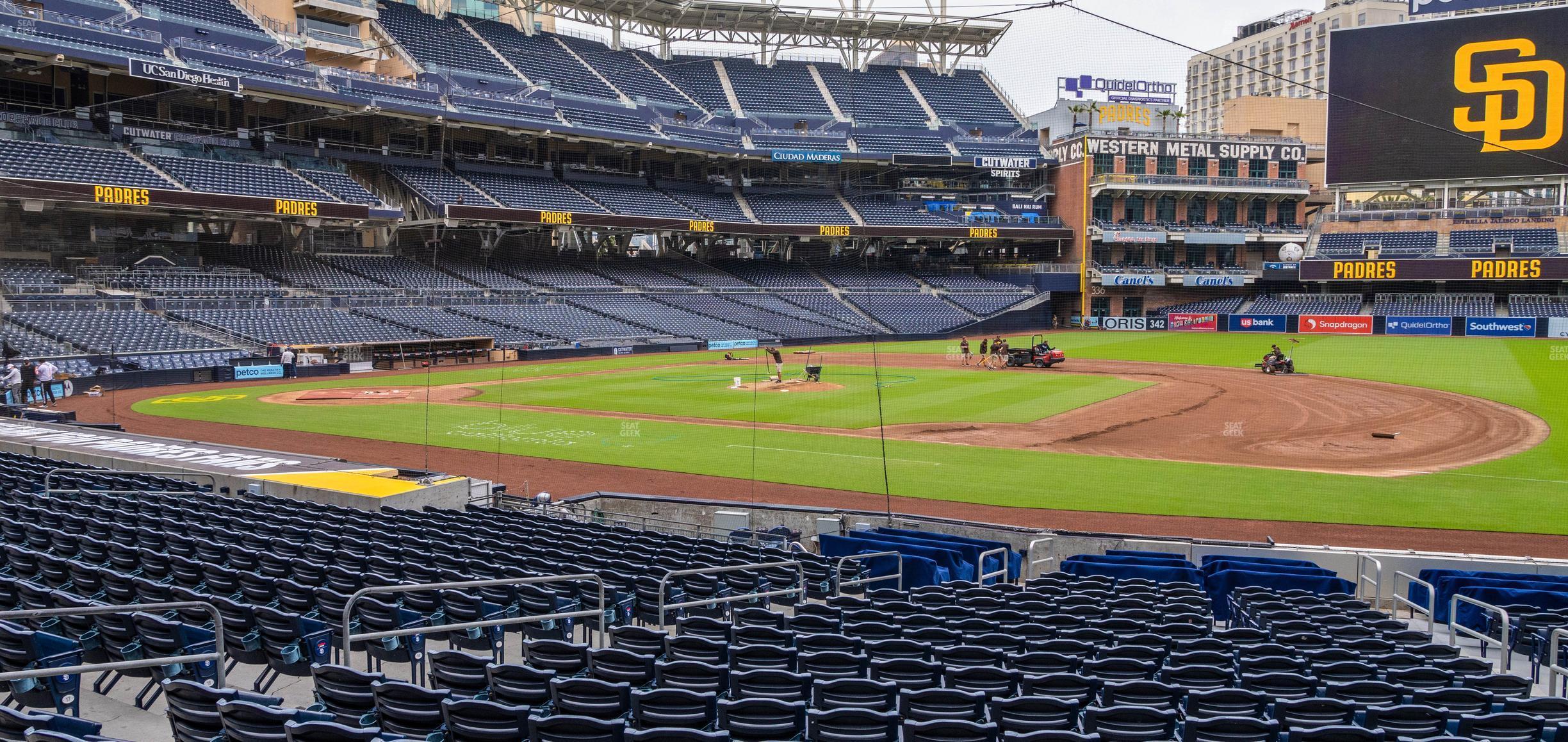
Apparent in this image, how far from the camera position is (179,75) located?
46.3 m

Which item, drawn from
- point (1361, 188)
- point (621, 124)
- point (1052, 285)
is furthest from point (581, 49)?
point (1361, 188)

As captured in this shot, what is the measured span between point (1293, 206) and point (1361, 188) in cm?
1515

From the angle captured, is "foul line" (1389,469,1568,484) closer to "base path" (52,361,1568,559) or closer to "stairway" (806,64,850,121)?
"base path" (52,361,1568,559)

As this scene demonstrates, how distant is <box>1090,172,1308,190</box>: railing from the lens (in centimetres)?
7438

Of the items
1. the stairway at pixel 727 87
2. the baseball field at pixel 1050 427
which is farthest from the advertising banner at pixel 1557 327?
the stairway at pixel 727 87

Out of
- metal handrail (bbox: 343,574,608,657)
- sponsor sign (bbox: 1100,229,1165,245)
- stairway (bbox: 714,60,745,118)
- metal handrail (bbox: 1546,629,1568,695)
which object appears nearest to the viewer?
metal handrail (bbox: 343,574,608,657)

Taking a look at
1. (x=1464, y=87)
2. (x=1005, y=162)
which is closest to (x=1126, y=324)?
(x=1005, y=162)

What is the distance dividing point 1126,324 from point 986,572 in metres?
62.7

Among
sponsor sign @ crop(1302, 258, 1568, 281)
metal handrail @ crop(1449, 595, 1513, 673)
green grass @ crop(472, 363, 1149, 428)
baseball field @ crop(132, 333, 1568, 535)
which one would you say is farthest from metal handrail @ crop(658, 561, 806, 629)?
sponsor sign @ crop(1302, 258, 1568, 281)

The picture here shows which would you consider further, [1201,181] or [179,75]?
[1201,181]

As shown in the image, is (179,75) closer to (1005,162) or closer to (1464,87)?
(1005,162)

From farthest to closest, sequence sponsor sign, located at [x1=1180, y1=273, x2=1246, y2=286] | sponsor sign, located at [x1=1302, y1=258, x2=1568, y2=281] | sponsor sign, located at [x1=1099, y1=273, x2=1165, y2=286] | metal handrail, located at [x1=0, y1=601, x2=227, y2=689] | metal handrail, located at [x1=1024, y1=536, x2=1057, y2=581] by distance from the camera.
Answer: sponsor sign, located at [x1=1180, y1=273, x2=1246, y2=286]
sponsor sign, located at [x1=1099, y1=273, x2=1165, y2=286]
sponsor sign, located at [x1=1302, y1=258, x2=1568, y2=281]
metal handrail, located at [x1=1024, y1=536, x2=1057, y2=581]
metal handrail, located at [x1=0, y1=601, x2=227, y2=689]

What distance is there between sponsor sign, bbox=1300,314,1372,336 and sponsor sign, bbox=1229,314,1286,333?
1.36m

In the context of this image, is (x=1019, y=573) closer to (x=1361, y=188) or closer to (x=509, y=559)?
(x=509, y=559)
